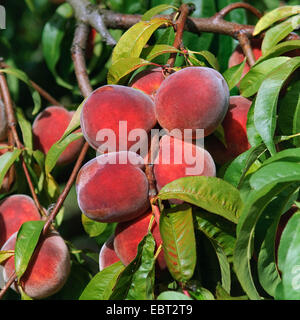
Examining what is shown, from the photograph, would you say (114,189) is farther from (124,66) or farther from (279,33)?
(279,33)

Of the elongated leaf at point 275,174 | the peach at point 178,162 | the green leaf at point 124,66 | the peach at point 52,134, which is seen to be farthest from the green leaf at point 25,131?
the elongated leaf at point 275,174

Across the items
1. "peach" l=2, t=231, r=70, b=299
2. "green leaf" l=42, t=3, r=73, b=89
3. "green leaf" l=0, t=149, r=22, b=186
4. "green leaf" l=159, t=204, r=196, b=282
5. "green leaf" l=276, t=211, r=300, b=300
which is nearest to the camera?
"green leaf" l=276, t=211, r=300, b=300

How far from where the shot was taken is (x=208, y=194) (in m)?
0.73

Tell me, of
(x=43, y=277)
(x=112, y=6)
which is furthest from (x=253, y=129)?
(x=112, y=6)

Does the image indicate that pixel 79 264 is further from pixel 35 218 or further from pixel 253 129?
pixel 253 129

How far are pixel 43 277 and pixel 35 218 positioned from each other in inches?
8.6

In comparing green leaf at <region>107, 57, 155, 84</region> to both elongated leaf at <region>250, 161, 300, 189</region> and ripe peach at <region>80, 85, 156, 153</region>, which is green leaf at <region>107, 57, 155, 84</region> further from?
elongated leaf at <region>250, 161, 300, 189</region>

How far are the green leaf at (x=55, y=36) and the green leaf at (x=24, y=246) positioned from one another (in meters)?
0.69

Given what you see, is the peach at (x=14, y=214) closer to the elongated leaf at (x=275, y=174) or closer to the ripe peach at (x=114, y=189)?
the ripe peach at (x=114, y=189)

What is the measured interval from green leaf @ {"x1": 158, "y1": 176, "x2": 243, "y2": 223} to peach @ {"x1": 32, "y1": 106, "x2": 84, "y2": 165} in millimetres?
605

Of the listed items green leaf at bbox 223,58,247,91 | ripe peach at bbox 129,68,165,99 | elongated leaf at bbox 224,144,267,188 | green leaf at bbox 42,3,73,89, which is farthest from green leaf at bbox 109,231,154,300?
green leaf at bbox 42,3,73,89

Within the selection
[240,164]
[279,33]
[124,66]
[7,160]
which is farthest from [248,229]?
[7,160]

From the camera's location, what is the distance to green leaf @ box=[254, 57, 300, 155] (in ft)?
2.53

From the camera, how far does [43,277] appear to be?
958 millimetres
